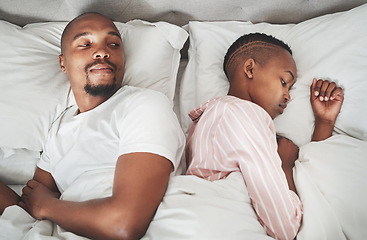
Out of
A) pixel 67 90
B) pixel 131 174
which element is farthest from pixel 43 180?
pixel 131 174

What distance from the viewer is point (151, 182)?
0.85 metres

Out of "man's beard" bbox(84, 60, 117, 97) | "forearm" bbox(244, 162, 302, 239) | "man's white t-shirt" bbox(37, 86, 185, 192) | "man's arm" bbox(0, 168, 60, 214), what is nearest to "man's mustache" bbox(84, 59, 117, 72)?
"man's beard" bbox(84, 60, 117, 97)

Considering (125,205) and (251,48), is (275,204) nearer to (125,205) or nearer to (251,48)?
(125,205)

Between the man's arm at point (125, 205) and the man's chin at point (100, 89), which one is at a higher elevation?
the man's chin at point (100, 89)

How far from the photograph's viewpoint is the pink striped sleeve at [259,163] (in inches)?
33.9

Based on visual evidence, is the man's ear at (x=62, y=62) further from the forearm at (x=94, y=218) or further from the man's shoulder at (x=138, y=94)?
the forearm at (x=94, y=218)

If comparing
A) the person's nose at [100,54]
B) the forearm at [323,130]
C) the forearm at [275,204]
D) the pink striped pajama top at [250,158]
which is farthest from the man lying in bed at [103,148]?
the forearm at [323,130]

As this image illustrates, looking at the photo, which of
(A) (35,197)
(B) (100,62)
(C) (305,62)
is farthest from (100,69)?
(C) (305,62)

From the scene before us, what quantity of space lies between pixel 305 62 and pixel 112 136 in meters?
0.89

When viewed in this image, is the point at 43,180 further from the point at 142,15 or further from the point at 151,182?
the point at 142,15

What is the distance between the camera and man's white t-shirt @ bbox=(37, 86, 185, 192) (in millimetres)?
915

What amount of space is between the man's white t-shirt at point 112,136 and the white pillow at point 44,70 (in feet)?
0.32

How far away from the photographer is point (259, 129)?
940 millimetres

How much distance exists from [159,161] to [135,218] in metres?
0.18
